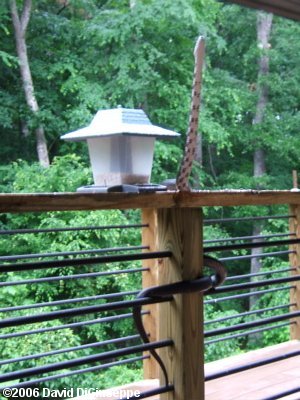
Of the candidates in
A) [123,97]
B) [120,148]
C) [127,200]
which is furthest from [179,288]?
[123,97]

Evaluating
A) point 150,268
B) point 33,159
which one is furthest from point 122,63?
point 150,268

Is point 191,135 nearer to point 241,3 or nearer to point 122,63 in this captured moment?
point 241,3

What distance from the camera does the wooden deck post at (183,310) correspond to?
102 centimetres

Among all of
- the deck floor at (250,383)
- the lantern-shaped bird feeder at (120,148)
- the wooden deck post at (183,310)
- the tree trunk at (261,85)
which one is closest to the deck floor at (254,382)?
the deck floor at (250,383)

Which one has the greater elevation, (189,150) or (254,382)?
(189,150)

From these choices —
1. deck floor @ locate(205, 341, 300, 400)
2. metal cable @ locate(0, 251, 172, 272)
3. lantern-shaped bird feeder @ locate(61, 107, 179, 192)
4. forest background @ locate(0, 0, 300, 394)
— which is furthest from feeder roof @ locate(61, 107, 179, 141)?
forest background @ locate(0, 0, 300, 394)

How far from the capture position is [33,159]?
6.55 meters

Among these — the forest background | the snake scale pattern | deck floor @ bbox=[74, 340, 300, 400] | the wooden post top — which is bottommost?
deck floor @ bbox=[74, 340, 300, 400]

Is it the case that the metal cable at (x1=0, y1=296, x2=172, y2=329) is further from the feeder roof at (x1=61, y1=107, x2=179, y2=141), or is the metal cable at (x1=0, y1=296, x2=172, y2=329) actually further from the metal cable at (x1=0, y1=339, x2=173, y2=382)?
the feeder roof at (x1=61, y1=107, x2=179, y2=141)

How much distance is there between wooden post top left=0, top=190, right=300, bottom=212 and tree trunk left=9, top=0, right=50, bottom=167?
17.9 ft

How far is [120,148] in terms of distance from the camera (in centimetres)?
119

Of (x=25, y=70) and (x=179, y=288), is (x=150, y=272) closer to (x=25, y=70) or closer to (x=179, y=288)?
(x=179, y=288)

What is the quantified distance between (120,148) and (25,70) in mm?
5604

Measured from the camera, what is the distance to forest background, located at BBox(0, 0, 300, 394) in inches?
229
